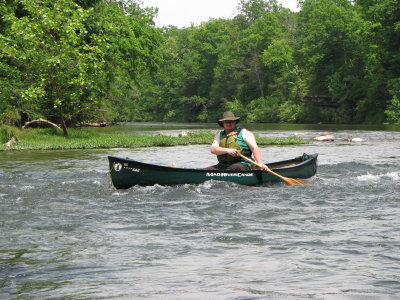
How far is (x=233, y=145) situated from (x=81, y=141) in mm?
14895

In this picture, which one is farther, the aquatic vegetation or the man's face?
the aquatic vegetation

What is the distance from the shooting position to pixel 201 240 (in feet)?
21.7

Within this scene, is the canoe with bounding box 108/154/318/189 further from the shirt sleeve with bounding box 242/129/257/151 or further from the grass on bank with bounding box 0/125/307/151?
the grass on bank with bounding box 0/125/307/151

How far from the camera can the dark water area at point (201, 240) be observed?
4840 millimetres

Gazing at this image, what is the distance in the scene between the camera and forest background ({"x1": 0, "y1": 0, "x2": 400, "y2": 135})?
25.1 m

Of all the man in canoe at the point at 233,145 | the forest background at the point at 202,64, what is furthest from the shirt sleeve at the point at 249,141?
the forest background at the point at 202,64

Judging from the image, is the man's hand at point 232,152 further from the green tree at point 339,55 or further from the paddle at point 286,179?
the green tree at point 339,55

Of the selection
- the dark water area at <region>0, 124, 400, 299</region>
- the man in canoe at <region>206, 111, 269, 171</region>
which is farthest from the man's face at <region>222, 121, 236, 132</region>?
the dark water area at <region>0, 124, 400, 299</region>

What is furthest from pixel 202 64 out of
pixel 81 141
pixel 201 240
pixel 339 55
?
pixel 201 240

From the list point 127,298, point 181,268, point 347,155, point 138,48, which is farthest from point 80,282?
point 138,48

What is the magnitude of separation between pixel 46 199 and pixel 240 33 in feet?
277

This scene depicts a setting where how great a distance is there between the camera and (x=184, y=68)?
4003 inches

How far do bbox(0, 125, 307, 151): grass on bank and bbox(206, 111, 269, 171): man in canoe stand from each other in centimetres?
1321

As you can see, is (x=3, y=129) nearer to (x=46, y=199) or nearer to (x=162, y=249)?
(x=46, y=199)
